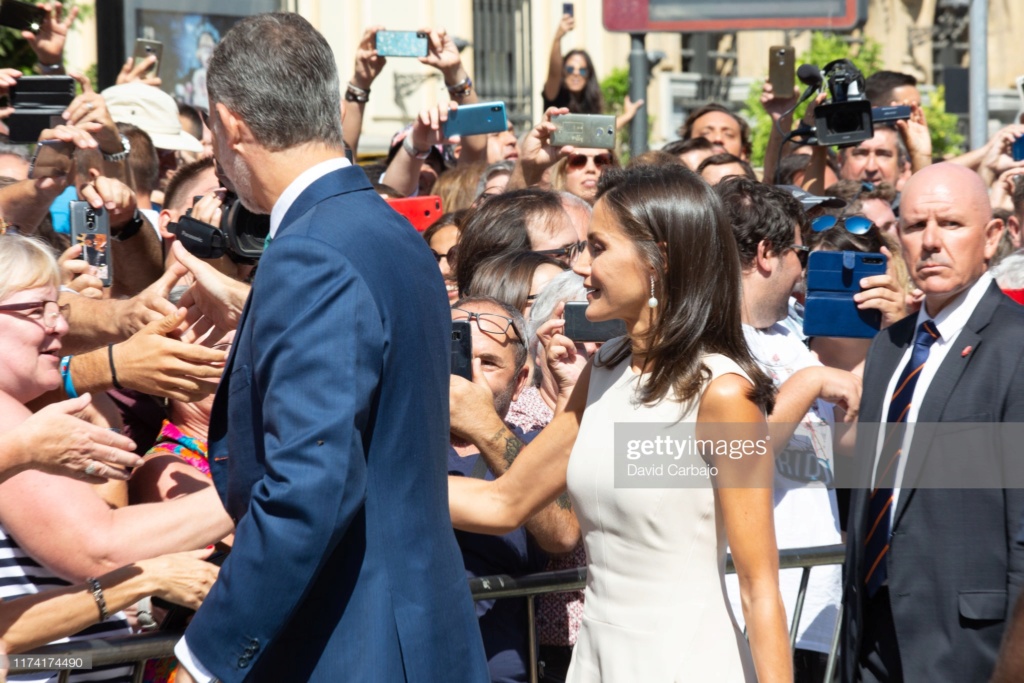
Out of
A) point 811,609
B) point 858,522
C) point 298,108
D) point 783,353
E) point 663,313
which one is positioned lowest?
point 811,609

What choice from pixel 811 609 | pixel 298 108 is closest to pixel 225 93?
pixel 298 108

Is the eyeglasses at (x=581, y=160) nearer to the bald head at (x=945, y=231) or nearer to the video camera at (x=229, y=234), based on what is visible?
the bald head at (x=945, y=231)

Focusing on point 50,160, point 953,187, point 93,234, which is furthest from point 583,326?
point 50,160

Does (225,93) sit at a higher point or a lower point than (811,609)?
higher

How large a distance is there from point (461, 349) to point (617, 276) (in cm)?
56

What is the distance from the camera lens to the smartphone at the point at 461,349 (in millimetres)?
3180

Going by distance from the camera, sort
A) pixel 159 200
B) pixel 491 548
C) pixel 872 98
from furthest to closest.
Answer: pixel 872 98 < pixel 159 200 < pixel 491 548

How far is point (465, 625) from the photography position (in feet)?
7.57

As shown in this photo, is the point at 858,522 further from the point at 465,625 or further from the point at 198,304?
the point at 198,304

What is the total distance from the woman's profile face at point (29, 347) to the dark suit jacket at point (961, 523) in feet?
7.16

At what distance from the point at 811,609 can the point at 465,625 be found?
74.3 inches

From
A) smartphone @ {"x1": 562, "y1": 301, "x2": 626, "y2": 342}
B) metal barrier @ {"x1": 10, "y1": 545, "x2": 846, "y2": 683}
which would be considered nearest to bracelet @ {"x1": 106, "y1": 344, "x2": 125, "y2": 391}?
metal barrier @ {"x1": 10, "y1": 545, "x2": 846, "y2": 683}

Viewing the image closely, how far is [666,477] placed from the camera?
2637 mm

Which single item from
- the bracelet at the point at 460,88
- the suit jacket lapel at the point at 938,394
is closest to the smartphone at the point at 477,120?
the bracelet at the point at 460,88
